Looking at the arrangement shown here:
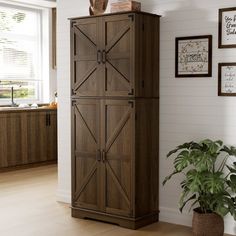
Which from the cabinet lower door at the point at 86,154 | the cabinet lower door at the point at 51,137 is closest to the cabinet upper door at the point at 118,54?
the cabinet lower door at the point at 86,154

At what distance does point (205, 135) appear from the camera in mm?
4609

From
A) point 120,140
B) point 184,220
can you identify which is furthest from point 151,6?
point 184,220

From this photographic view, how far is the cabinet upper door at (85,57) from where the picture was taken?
15.6 feet

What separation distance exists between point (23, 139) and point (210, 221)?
4.21m

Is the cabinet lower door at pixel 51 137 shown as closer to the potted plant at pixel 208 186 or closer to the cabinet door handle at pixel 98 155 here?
the cabinet door handle at pixel 98 155

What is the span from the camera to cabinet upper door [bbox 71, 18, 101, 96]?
476cm

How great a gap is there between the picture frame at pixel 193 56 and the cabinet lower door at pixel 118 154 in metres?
0.66

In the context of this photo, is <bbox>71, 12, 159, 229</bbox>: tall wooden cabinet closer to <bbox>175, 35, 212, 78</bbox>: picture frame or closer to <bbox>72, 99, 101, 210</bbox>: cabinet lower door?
<bbox>72, 99, 101, 210</bbox>: cabinet lower door

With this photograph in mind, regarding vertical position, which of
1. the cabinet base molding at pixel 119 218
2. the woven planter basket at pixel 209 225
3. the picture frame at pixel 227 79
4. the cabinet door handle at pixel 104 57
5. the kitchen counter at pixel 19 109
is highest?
the cabinet door handle at pixel 104 57

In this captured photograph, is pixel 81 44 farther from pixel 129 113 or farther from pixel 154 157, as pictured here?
pixel 154 157

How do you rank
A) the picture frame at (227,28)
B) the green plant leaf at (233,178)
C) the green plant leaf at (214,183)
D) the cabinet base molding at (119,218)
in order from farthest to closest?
the cabinet base molding at (119,218) → the picture frame at (227,28) → the green plant leaf at (233,178) → the green plant leaf at (214,183)

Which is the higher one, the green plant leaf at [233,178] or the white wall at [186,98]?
the white wall at [186,98]

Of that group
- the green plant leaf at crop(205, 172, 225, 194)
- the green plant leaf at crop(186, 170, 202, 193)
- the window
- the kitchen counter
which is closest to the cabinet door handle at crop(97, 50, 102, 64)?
the green plant leaf at crop(186, 170, 202, 193)

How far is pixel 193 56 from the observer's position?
466 cm
